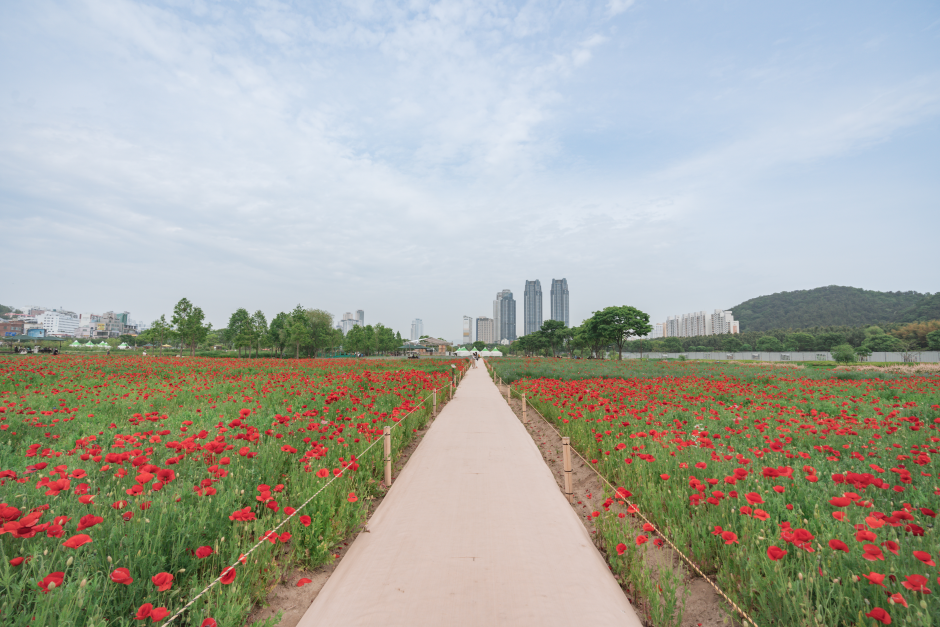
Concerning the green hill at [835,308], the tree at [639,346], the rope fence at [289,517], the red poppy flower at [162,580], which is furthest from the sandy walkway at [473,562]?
the green hill at [835,308]

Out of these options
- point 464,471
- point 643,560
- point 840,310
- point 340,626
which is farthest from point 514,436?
point 840,310

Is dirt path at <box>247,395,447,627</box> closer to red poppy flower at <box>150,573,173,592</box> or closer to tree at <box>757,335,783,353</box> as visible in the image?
red poppy flower at <box>150,573,173,592</box>

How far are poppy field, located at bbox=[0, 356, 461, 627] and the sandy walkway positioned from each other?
45 cm

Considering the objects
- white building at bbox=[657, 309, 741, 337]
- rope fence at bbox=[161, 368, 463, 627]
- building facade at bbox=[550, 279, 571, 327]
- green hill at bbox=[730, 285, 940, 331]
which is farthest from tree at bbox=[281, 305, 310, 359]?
building facade at bbox=[550, 279, 571, 327]

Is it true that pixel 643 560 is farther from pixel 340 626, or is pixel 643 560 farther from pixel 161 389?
pixel 161 389

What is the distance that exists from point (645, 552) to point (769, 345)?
302 feet

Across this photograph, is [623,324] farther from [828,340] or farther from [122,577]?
[122,577]

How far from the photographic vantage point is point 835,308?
9794cm

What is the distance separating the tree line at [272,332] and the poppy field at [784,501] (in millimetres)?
47143

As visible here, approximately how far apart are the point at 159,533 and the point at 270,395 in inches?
274

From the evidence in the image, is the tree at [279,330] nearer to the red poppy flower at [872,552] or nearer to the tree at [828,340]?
the red poppy flower at [872,552]

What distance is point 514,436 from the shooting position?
8.85m

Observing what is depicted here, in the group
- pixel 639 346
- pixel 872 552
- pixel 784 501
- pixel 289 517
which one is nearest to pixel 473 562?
pixel 289 517

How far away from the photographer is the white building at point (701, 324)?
135 metres
